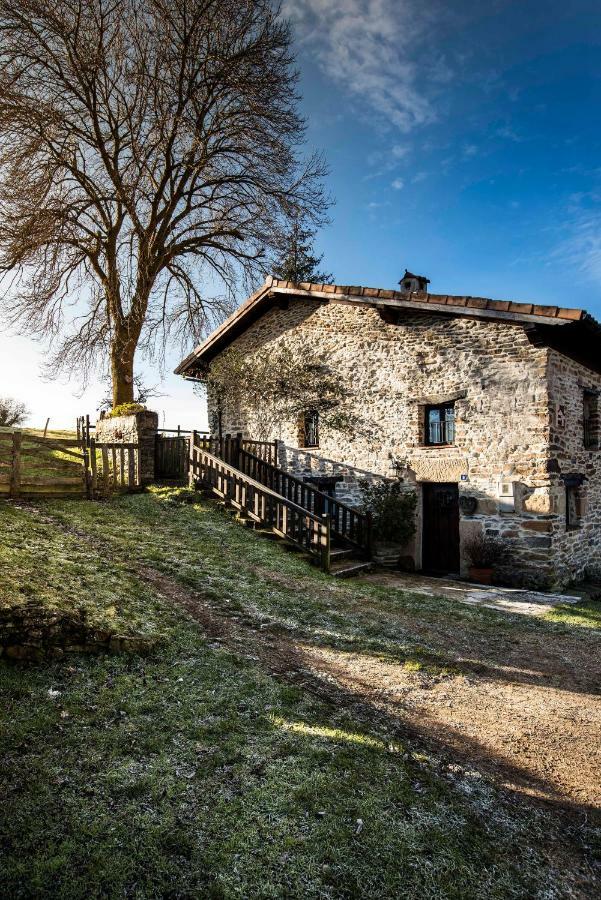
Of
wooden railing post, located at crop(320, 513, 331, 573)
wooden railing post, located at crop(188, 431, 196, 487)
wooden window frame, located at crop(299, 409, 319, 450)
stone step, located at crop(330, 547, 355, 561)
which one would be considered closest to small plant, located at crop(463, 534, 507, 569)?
stone step, located at crop(330, 547, 355, 561)

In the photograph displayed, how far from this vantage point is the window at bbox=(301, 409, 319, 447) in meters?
14.5

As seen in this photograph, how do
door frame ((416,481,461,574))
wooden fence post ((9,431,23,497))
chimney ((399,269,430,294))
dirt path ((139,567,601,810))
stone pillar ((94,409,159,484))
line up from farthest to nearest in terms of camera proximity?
chimney ((399,269,430,294)) < stone pillar ((94,409,159,484)) < door frame ((416,481,461,574)) < wooden fence post ((9,431,23,497)) < dirt path ((139,567,601,810))

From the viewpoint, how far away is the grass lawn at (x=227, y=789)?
2793 millimetres

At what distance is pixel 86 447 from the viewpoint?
39.4ft

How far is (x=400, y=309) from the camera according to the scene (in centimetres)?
1284

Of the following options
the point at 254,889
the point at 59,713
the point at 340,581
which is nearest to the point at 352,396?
the point at 340,581

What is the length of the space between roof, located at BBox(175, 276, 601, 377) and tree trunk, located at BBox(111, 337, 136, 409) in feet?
5.82

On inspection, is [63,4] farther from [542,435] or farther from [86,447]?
[542,435]

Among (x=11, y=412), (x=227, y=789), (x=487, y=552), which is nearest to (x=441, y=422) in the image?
(x=487, y=552)

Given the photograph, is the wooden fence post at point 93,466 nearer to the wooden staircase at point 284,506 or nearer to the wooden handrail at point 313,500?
the wooden staircase at point 284,506

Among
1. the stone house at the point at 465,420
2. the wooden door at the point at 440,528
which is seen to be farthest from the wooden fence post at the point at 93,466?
the wooden door at the point at 440,528

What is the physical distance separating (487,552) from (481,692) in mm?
6113

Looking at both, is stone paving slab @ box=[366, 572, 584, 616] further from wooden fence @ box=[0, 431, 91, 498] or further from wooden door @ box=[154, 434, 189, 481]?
wooden fence @ box=[0, 431, 91, 498]

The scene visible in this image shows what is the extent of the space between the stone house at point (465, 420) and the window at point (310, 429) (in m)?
0.04
